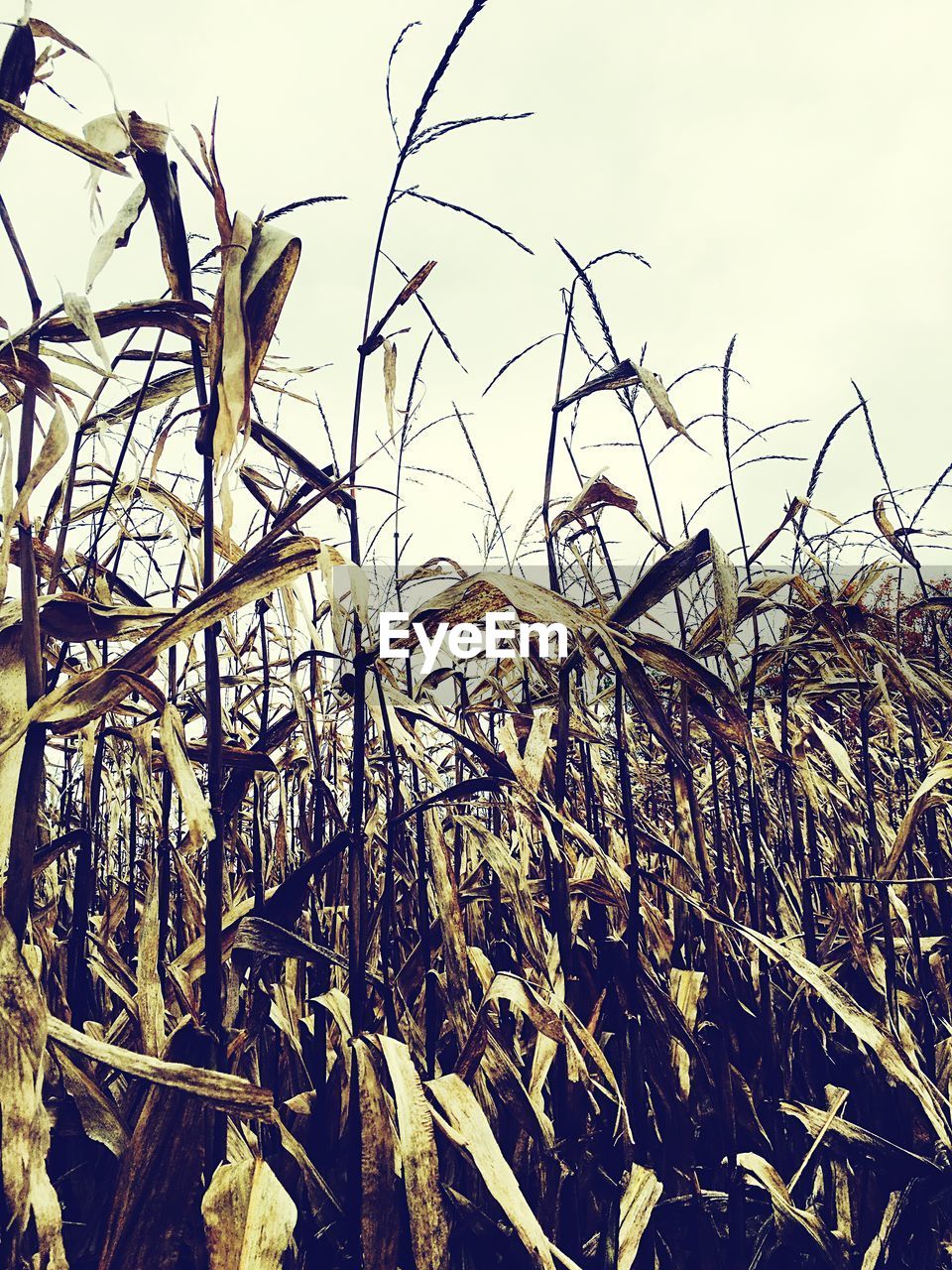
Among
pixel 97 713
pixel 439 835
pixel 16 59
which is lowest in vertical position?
pixel 439 835

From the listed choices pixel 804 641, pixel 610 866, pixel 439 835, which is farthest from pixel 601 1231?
pixel 804 641

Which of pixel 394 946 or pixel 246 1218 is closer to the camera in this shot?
pixel 246 1218

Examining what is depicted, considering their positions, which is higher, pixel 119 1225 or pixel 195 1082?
pixel 195 1082

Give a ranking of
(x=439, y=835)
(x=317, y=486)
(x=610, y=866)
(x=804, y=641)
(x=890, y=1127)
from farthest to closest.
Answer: (x=804, y=641), (x=890, y=1127), (x=610, y=866), (x=439, y=835), (x=317, y=486)

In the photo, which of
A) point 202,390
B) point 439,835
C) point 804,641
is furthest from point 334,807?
point 804,641

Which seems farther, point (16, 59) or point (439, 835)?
point (439, 835)

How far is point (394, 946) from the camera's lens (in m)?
1.40

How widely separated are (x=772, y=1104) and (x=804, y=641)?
0.62 m

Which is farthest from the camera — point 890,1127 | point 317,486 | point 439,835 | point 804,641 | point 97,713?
point 804,641

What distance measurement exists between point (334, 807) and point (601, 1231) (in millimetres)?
574

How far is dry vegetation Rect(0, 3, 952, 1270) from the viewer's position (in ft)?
2.33

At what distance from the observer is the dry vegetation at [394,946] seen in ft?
2.33

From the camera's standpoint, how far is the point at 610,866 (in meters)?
1.13

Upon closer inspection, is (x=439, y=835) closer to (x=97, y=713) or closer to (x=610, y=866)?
(x=610, y=866)
